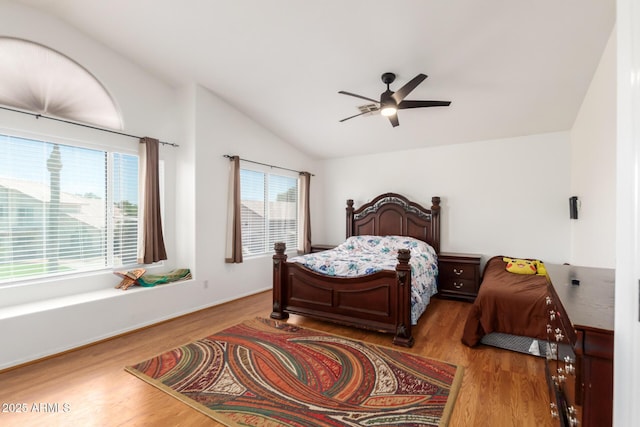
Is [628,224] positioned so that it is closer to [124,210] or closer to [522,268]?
[522,268]

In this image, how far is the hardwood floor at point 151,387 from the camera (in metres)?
1.84

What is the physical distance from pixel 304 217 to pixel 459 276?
2.79 m

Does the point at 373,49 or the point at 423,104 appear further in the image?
the point at 423,104

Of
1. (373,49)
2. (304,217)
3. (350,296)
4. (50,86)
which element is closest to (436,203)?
(304,217)

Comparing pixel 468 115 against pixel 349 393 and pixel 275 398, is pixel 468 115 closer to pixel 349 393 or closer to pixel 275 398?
pixel 349 393

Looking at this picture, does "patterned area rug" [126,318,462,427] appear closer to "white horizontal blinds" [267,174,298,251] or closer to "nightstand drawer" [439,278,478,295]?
"nightstand drawer" [439,278,478,295]

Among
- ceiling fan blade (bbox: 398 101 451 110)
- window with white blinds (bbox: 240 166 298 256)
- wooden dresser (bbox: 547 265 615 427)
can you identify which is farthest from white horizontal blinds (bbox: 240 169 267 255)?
wooden dresser (bbox: 547 265 615 427)

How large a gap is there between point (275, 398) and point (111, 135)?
10.8 feet

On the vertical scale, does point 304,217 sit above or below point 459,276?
above

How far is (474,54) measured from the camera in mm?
2740

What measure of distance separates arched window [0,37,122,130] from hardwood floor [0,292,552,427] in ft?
7.76

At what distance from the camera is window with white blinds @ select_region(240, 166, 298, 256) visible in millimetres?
4602

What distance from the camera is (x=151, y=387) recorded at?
2.17 meters

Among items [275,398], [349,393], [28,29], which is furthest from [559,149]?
[28,29]
